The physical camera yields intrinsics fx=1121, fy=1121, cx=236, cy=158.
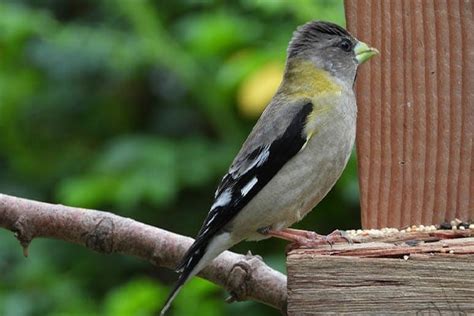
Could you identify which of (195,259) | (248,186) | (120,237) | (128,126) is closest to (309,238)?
(195,259)

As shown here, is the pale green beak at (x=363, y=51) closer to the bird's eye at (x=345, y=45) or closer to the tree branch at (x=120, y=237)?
Answer: the bird's eye at (x=345, y=45)

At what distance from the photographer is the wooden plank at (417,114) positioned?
11.4 ft

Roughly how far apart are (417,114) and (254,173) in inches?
26.0

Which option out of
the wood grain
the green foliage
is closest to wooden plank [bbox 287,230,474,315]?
the wood grain

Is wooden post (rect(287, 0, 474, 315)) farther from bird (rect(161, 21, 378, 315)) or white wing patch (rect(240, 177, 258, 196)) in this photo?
white wing patch (rect(240, 177, 258, 196))

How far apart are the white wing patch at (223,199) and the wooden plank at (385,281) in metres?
1.06

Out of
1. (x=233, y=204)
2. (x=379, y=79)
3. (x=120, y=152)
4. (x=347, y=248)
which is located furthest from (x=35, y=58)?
(x=347, y=248)

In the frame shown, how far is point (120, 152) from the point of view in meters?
5.55

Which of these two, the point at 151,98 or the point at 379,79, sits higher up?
the point at 379,79

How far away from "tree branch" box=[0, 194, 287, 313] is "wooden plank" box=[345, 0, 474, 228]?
40cm

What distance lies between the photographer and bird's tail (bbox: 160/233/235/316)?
352 centimetres

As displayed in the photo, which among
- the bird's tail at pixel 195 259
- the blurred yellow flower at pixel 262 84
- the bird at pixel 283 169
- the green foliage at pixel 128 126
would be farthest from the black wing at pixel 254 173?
the blurred yellow flower at pixel 262 84

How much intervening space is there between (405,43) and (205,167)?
2198mm

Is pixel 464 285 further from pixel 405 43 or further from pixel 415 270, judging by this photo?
pixel 405 43
